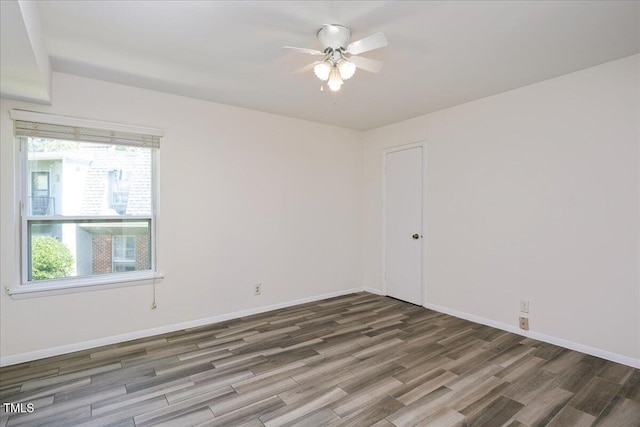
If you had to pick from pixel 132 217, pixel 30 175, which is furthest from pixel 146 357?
pixel 30 175

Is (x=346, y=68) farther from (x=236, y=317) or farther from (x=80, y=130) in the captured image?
(x=236, y=317)

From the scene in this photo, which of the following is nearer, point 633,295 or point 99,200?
point 633,295

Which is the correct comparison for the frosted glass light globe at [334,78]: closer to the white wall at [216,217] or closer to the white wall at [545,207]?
the white wall at [216,217]

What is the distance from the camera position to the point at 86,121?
310 cm

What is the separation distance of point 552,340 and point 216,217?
368 centimetres

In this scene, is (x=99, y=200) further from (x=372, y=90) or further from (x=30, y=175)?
(x=372, y=90)

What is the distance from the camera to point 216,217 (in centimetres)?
385

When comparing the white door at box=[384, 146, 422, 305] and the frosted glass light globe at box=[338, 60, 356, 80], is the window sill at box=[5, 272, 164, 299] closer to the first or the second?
the frosted glass light globe at box=[338, 60, 356, 80]

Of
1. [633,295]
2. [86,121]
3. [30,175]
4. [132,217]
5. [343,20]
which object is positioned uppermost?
[343,20]

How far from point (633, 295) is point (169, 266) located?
13.9 feet

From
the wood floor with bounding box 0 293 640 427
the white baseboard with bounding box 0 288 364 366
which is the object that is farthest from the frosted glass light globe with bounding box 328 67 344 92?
the white baseboard with bounding box 0 288 364 366

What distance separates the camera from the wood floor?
6.92 feet

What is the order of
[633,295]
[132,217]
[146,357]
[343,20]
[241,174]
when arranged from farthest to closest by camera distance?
[241,174] → [132,217] → [146,357] → [633,295] → [343,20]

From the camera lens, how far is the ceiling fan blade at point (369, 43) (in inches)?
80.0
